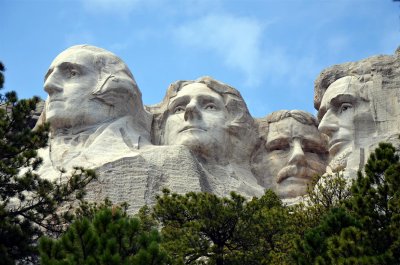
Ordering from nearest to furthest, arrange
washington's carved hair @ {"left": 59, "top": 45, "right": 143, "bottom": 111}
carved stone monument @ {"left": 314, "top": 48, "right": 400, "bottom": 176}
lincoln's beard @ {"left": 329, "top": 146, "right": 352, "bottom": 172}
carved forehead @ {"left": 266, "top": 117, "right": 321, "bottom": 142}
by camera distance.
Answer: lincoln's beard @ {"left": 329, "top": 146, "right": 352, "bottom": 172} < carved stone monument @ {"left": 314, "top": 48, "right": 400, "bottom": 176} < washington's carved hair @ {"left": 59, "top": 45, "right": 143, "bottom": 111} < carved forehead @ {"left": 266, "top": 117, "right": 321, "bottom": 142}

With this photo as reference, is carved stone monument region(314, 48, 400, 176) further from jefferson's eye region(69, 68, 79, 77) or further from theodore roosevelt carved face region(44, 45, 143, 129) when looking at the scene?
jefferson's eye region(69, 68, 79, 77)

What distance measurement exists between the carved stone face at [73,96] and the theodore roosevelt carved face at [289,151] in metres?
4.21

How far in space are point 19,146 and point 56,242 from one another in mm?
3710

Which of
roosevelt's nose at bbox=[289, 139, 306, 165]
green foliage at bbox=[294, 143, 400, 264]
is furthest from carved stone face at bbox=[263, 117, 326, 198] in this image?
green foliage at bbox=[294, 143, 400, 264]

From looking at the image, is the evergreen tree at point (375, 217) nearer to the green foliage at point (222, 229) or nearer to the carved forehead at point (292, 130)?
the green foliage at point (222, 229)

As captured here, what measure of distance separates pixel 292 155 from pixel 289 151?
1.47ft

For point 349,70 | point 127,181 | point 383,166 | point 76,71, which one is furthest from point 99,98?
point 383,166

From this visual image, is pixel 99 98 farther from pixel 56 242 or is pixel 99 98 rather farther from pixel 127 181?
pixel 56 242

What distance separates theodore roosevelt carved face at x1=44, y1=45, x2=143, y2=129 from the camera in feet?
105

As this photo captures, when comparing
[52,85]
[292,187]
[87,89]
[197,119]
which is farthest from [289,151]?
[52,85]

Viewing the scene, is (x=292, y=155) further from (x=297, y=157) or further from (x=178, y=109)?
(x=178, y=109)

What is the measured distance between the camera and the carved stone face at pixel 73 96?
31.9 metres

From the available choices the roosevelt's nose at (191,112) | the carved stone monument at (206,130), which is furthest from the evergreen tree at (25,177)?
the roosevelt's nose at (191,112)

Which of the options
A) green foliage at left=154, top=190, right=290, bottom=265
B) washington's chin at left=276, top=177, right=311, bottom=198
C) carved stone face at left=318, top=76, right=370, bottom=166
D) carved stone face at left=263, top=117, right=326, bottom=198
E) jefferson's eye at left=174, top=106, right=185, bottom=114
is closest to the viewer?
green foliage at left=154, top=190, right=290, bottom=265
